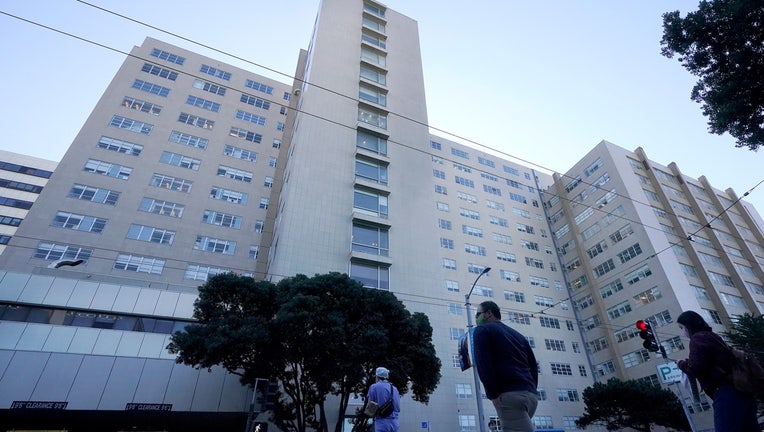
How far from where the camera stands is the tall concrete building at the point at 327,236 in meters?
24.3

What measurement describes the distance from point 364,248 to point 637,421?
1146 inches

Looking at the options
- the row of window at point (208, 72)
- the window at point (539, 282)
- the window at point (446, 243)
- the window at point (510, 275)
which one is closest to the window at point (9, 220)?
the row of window at point (208, 72)

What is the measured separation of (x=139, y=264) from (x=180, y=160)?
12.5 m

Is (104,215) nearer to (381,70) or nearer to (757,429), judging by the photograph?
(381,70)

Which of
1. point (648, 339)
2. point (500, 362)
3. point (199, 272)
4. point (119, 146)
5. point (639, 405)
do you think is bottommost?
point (500, 362)

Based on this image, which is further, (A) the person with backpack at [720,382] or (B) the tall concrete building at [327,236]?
(B) the tall concrete building at [327,236]

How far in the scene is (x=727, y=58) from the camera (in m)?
14.8

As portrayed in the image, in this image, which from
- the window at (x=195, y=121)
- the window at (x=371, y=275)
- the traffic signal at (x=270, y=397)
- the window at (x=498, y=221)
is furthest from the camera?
the window at (x=498, y=221)

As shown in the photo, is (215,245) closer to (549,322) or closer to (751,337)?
(549,322)

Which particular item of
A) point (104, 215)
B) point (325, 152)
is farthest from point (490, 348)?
point (104, 215)

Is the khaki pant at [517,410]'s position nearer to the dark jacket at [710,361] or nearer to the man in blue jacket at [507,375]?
the man in blue jacket at [507,375]

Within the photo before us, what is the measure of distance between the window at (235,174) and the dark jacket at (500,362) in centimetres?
4143

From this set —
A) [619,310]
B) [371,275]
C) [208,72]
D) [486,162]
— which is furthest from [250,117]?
[619,310]

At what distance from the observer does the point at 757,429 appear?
4070 millimetres
